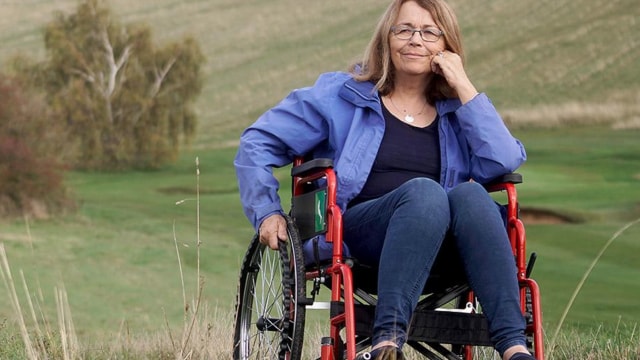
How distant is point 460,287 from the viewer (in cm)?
307

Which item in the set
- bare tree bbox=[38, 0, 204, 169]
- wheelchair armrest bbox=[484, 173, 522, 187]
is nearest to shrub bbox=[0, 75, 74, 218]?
bare tree bbox=[38, 0, 204, 169]

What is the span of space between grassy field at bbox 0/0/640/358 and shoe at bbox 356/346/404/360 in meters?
8.23

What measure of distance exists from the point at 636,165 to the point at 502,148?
2200 cm

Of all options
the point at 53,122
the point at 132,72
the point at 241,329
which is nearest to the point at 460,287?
the point at 241,329

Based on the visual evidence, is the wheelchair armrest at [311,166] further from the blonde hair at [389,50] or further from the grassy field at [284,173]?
the grassy field at [284,173]

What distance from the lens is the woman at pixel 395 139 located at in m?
2.96

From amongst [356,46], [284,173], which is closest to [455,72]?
[284,173]

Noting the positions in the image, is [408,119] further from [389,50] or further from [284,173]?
[284,173]

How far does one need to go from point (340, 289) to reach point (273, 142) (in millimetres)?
513

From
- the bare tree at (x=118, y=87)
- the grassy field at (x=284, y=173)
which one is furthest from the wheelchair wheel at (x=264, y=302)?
the bare tree at (x=118, y=87)

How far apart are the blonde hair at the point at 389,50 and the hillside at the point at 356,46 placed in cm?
2310

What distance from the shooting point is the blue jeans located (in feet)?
9.12

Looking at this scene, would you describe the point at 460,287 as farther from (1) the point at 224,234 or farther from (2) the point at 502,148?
(1) the point at 224,234

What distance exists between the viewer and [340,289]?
2979mm
